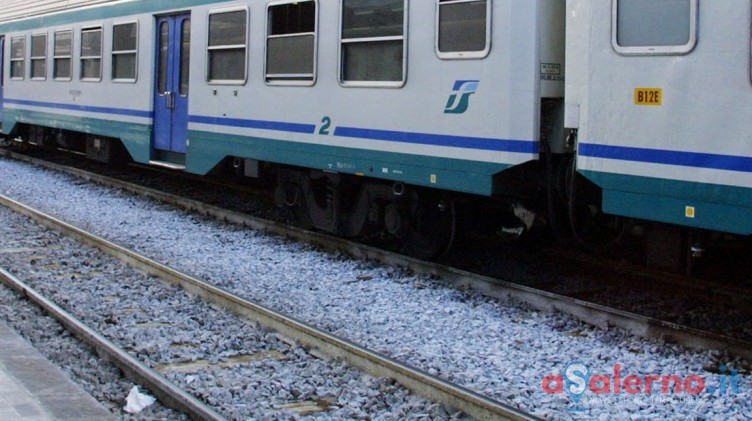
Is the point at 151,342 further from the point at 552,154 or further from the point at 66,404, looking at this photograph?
the point at 552,154

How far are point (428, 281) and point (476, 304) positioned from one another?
2.91 ft

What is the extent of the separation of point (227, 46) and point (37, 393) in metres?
6.86

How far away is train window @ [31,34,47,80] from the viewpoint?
18.3 m

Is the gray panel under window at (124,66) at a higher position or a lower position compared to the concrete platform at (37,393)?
higher

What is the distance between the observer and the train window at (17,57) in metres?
19.7

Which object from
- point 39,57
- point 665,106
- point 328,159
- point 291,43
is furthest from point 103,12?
point 665,106

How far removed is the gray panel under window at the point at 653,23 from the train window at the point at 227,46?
18.5 feet

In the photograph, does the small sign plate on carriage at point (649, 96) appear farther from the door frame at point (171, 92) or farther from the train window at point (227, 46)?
the door frame at point (171, 92)


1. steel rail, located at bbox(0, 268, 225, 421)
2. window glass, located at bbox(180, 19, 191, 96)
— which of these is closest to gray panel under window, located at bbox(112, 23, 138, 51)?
window glass, located at bbox(180, 19, 191, 96)

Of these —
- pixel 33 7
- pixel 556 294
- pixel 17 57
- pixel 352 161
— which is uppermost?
pixel 33 7

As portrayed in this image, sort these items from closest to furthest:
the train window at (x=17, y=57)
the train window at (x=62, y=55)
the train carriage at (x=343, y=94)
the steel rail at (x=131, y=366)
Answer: the steel rail at (x=131, y=366), the train carriage at (x=343, y=94), the train window at (x=62, y=55), the train window at (x=17, y=57)

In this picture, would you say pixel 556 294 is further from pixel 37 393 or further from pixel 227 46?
pixel 227 46

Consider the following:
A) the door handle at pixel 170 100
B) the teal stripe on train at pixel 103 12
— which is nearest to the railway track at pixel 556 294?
the door handle at pixel 170 100

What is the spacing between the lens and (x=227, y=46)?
11.3 meters
